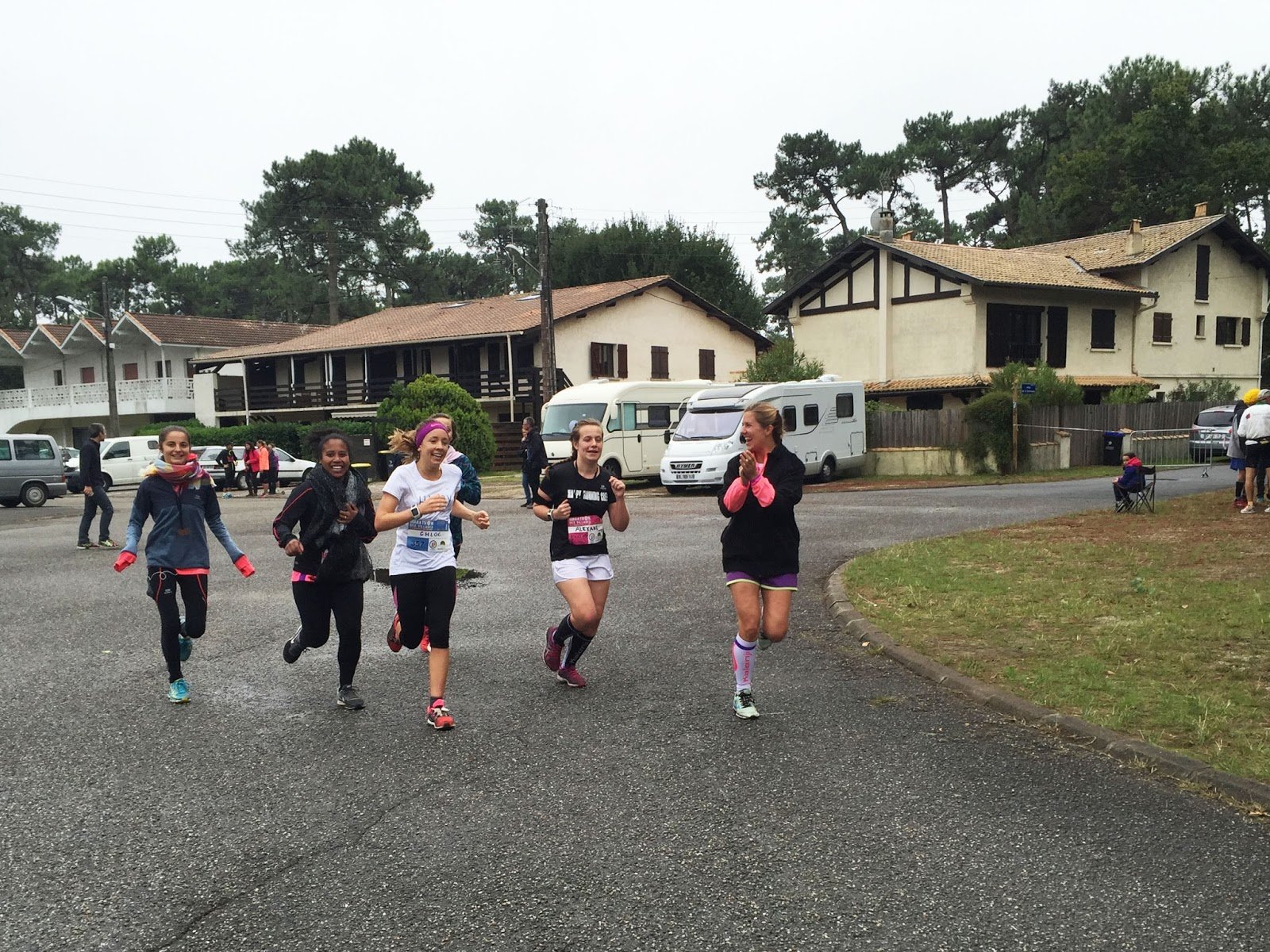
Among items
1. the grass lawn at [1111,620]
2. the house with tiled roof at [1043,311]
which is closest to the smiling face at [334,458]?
the grass lawn at [1111,620]

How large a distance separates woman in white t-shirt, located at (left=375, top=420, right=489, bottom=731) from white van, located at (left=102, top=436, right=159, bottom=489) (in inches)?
1357

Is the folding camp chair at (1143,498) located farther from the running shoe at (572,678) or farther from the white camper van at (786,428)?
the running shoe at (572,678)

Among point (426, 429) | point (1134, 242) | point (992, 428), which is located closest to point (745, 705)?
point (426, 429)

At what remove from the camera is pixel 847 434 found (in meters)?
26.6

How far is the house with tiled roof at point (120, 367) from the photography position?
53281mm

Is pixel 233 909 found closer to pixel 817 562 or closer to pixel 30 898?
pixel 30 898

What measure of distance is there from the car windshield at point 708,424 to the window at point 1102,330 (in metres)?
20.7

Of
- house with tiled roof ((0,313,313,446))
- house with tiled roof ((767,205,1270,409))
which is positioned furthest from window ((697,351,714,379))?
house with tiled roof ((0,313,313,446))

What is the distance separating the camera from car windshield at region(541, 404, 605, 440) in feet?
86.1

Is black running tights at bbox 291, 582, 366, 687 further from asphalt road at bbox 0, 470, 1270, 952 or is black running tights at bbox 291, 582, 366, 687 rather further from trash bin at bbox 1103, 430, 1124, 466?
trash bin at bbox 1103, 430, 1124, 466

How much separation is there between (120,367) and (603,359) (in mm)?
29962

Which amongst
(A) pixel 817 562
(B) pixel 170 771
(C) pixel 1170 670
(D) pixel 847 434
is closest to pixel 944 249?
(D) pixel 847 434

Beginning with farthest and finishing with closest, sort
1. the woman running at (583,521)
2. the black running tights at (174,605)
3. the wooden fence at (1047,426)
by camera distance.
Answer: the wooden fence at (1047,426) → the woman running at (583,521) → the black running tights at (174,605)

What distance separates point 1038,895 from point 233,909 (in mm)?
2771
